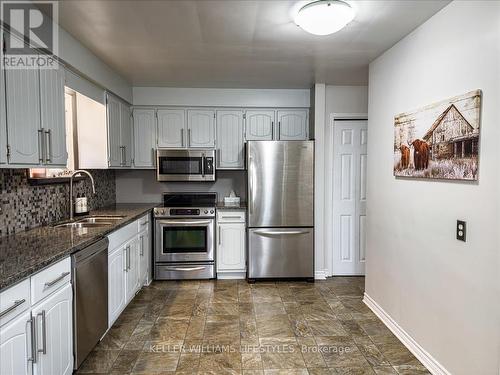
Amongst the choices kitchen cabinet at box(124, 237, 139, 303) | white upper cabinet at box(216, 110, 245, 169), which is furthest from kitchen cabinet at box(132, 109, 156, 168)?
kitchen cabinet at box(124, 237, 139, 303)

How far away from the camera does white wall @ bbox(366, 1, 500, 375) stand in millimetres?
1730

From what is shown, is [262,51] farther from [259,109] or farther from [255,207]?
[255,207]

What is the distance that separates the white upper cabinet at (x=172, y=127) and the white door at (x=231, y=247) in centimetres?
124

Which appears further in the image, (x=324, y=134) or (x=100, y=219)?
(x=324, y=134)

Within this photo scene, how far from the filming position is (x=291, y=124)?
14.3 feet

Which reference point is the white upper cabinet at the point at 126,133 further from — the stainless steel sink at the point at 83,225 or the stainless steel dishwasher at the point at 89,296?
the stainless steel dishwasher at the point at 89,296

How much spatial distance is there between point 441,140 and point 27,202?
3.01 meters

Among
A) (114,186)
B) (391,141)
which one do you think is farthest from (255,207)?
(114,186)

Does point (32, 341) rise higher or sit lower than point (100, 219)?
lower

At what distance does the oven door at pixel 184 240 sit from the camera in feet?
13.2

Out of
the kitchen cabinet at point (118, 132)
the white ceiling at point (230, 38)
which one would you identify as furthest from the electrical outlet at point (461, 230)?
the kitchen cabinet at point (118, 132)

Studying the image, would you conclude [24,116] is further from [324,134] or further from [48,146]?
[324,134]
